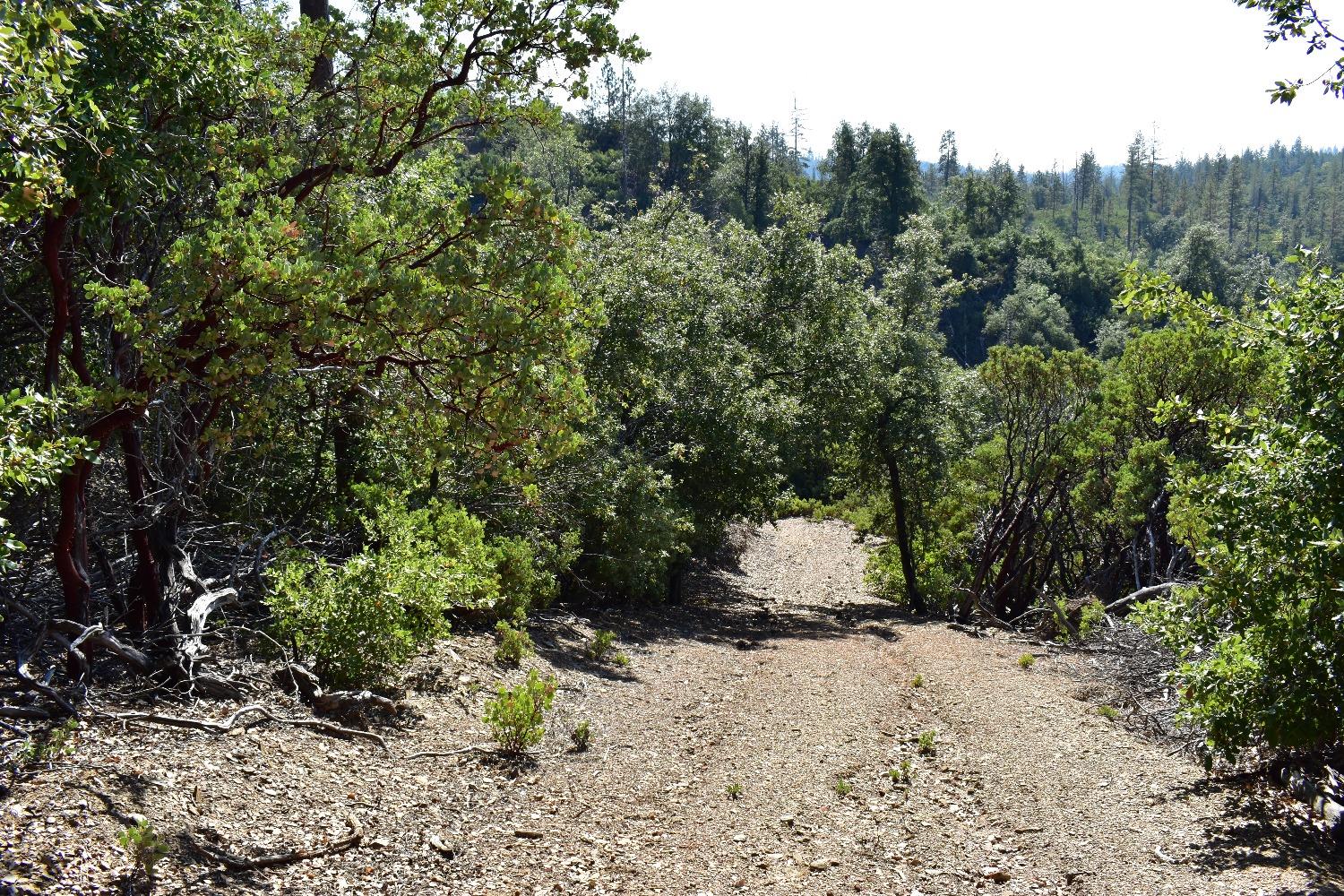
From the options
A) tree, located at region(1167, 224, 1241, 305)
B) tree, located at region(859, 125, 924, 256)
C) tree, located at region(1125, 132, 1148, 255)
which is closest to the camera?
tree, located at region(1167, 224, 1241, 305)

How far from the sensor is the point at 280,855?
4.57 m

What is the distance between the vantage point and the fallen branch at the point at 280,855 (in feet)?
14.3

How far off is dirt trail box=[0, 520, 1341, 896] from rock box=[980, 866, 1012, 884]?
20mm

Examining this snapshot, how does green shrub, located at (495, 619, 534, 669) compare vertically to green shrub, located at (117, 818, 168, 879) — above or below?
below

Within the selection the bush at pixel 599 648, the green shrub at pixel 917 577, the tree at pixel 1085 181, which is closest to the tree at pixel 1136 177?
the tree at pixel 1085 181

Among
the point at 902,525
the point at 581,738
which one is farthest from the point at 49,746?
the point at 902,525

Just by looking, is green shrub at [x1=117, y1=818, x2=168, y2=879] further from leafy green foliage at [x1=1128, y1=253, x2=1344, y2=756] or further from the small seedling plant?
leafy green foliage at [x1=1128, y1=253, x2=1344, y2=756]

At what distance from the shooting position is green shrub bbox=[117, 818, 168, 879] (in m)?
3.93

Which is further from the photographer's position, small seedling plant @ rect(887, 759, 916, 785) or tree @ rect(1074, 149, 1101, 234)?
tree @ rect(1074, 149, 1101, 234)

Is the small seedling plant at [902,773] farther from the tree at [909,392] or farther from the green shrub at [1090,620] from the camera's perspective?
the tree at [909,392]

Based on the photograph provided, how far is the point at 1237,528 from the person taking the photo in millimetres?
5375

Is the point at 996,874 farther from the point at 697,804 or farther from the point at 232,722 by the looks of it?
the point at 232,722

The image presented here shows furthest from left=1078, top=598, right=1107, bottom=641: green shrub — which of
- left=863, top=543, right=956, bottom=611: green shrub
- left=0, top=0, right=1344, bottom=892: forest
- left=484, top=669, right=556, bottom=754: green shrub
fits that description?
left=484, top=669, right=556, bottom=754: green shrub

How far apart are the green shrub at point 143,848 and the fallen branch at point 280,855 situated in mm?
296
